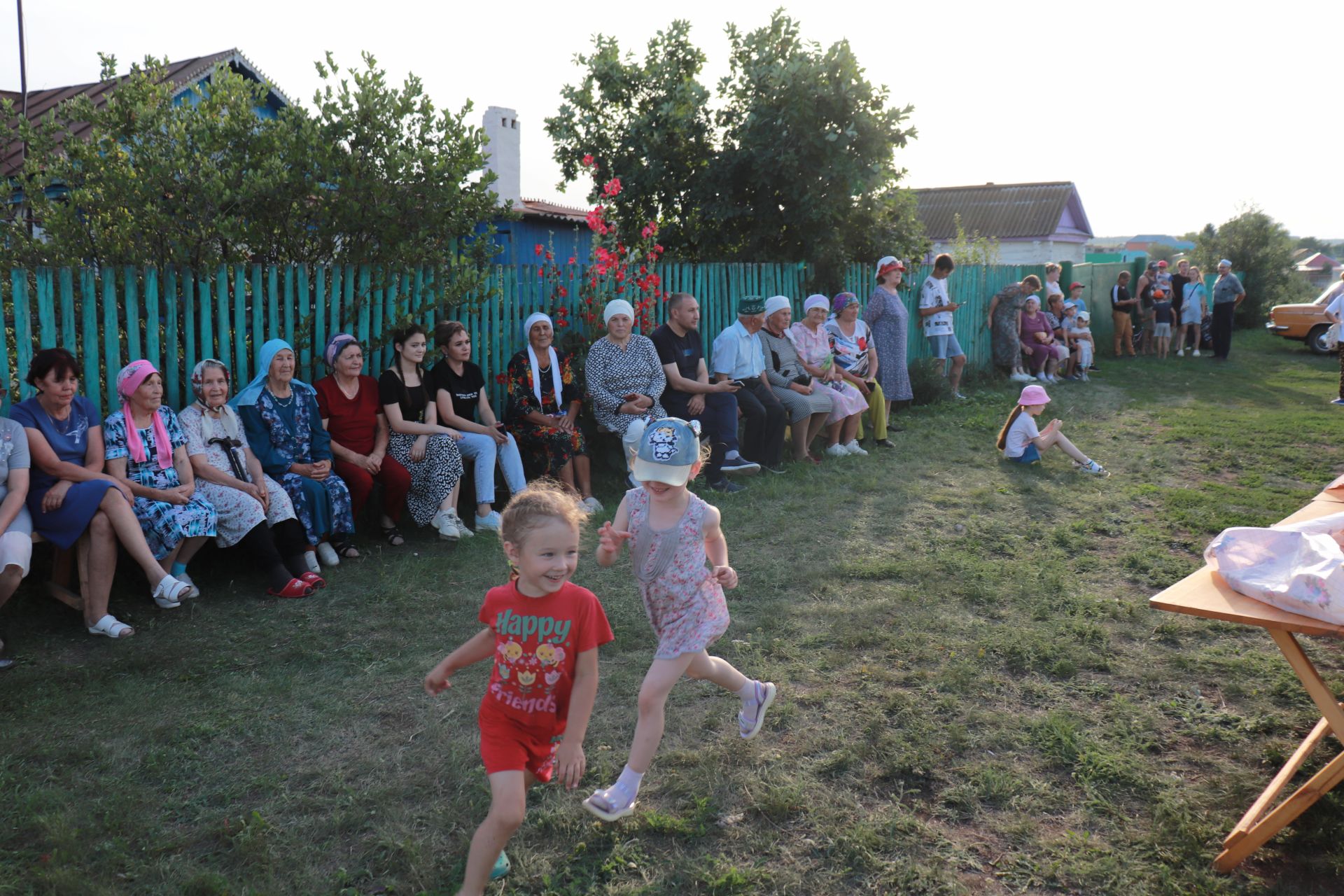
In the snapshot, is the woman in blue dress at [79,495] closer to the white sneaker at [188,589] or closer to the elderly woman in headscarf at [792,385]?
the white sneaker at [188,589]

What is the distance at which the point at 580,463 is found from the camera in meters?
8.00

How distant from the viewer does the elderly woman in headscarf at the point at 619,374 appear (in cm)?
823

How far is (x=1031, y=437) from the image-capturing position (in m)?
9.27

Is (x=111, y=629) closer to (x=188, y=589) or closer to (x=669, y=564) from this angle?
(x=188, y=589)

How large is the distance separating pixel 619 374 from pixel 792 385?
2.12 meters

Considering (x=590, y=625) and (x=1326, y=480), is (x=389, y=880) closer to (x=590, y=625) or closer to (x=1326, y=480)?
(x=590, y=625)

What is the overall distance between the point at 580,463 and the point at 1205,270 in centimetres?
2696

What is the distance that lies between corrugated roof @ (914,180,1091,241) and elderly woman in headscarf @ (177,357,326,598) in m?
35.1

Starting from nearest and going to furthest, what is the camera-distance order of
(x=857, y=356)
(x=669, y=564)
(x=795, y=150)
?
(x=669, y=564), (x=857, y=356), (x=795, y=150)

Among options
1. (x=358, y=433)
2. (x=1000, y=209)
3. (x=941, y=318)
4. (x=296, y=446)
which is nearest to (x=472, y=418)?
(x=358, y=433)

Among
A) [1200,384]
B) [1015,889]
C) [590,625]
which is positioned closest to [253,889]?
[590,625]

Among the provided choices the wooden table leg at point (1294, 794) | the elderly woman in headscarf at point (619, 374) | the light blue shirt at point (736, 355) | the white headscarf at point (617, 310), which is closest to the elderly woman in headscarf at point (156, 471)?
the elderly woman in headscarf at point (619, 374)

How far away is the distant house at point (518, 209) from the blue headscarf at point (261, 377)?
4.15 meters

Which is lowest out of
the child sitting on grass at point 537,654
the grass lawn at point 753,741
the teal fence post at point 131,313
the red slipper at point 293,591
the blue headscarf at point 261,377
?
the grass lawn at point 753,741
